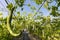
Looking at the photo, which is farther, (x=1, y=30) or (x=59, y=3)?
(x=1, y=30)

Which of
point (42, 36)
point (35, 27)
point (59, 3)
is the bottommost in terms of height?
point (42, 36)

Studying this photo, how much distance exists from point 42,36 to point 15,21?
0.78m

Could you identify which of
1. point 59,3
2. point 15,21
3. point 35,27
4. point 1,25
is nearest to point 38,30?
point 35,27

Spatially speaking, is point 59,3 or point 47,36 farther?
point 47,36

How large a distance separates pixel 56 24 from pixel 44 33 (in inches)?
22.0

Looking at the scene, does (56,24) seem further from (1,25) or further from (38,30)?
(1,25)

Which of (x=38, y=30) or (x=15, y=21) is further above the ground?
(x=15, y=21)

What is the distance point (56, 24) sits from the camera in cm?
351

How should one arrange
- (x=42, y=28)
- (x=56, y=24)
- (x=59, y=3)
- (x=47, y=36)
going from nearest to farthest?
(x=59, y=3) < (x=56, y=24) < (x=42, y=28) < (x=47, y=36)

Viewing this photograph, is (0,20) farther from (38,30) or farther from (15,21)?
(38,30)

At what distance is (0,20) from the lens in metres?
4.29

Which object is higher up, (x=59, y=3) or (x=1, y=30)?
(x=59, y=3)

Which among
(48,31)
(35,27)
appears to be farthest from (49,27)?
(35,27)

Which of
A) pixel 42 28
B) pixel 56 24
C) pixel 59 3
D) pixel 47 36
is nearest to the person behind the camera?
pixel 59 3
